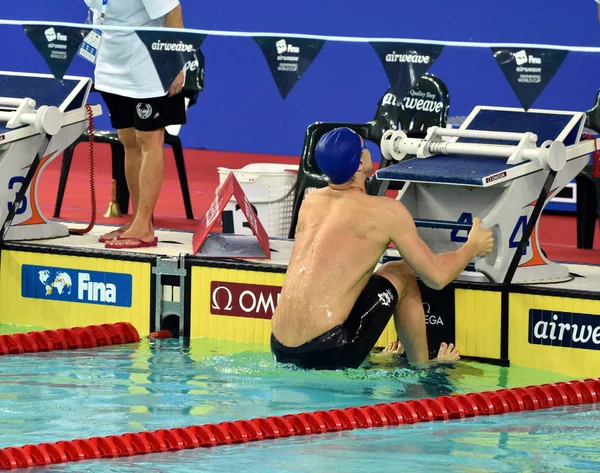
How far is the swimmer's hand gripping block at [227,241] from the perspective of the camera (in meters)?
6.57

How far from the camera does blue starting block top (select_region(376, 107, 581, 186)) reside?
5.87 meters

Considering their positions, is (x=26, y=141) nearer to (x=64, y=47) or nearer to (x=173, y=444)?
(x=64, y=47)

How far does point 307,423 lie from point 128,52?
2.65m

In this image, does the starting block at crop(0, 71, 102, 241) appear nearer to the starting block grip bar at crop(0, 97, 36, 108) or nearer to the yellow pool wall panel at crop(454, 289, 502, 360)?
the starting block grip bar at crop(0, 97, 36, 108)

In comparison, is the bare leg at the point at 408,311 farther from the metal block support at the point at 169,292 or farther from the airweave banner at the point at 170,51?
the airweave banner at the point at 170,51

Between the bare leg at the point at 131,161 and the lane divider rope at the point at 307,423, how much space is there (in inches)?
95.3

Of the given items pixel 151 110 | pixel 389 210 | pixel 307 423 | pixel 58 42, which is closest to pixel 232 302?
pixel 151 110

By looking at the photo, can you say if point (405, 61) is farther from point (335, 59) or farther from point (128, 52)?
point (335, 59)

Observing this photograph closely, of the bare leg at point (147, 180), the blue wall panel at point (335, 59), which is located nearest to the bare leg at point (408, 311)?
the bare leg at point (147, 180)

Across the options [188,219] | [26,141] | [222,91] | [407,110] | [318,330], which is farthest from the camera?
[222,91]

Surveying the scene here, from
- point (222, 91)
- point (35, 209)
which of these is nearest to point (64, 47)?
point (35, 209)

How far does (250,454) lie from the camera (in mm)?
4500

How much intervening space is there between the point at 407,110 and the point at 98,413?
12.8 feet

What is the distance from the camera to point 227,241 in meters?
6.75
